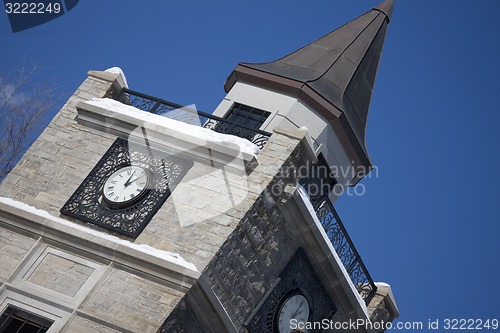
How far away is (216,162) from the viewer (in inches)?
787

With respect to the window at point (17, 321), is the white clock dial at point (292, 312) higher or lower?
higher

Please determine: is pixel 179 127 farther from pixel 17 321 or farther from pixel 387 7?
pixel 387 7

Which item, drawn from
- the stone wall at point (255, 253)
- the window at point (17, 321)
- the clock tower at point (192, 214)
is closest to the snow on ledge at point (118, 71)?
the clock tower at point (192, 214)

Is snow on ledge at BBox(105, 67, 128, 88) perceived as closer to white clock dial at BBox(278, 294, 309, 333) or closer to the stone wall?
the stone wall

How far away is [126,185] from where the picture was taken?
20.0m

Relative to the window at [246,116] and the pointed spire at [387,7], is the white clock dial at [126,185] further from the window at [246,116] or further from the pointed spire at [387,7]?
the pointed spire at [387,7]

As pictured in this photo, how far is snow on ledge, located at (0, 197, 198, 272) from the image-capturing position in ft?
61.1

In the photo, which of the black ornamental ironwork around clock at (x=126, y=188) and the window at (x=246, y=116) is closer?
the black ornamental ironwork around clock at (x=126, y=188)

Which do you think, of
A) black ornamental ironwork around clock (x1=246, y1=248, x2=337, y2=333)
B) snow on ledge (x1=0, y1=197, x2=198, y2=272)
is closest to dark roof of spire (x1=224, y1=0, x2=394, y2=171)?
black ornamental ironwork around clock (x1=246, y1=248, x2=337, y2=333)

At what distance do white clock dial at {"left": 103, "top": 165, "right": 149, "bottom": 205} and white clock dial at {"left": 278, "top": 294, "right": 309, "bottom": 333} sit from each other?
3.52 metres

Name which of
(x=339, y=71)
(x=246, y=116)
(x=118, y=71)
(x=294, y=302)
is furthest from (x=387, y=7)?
(x=294, y=302)

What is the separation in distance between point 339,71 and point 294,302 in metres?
5.35

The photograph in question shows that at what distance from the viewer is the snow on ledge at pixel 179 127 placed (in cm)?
2014

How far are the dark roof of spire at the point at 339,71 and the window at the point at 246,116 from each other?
64 cm
